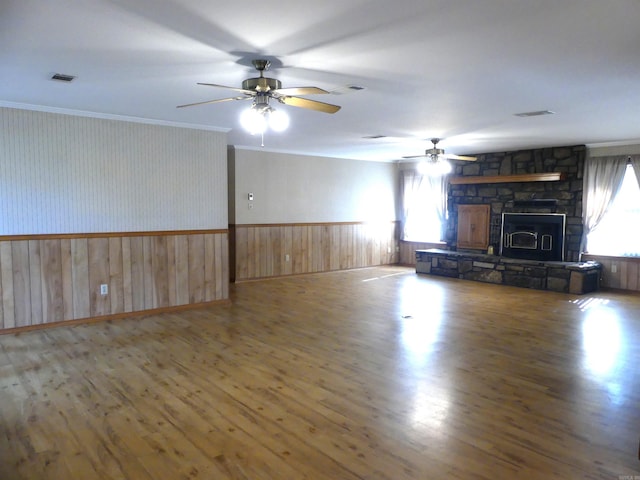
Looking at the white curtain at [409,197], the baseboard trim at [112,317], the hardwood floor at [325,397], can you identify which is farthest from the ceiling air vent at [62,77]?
the white curtain at [409,197]

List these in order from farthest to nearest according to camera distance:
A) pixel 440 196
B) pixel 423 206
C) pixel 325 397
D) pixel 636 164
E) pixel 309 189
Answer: pixel 423 206 → pixel 440 196 → pixel 309 189 → pixel 636 164 → pixel 325 397

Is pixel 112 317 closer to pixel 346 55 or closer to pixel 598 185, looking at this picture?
pixel 346 55

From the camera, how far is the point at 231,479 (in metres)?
2.28

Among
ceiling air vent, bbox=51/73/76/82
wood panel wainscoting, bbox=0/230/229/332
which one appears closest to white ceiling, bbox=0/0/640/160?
ceiling air vent, bbox=51/73/76/82

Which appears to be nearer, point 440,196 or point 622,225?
point 622,225

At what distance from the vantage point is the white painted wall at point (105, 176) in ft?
15.6

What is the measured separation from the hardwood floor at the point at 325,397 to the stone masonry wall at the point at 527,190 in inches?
105

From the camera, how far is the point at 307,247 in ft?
29.9

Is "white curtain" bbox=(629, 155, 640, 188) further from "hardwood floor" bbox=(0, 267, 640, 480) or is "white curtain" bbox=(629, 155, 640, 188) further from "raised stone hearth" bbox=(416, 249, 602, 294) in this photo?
"hardwood floor" bbox=(0, 267, 640, 480)

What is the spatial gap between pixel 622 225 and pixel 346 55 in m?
6.58

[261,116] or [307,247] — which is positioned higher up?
[261,116]

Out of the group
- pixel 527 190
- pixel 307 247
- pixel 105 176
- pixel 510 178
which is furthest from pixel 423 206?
pixel 105 176

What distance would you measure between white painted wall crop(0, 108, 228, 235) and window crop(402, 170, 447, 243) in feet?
17.8

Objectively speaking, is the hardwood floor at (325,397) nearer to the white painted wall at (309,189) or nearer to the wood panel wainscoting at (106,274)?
the wood panel wainscoting at (106,274)
